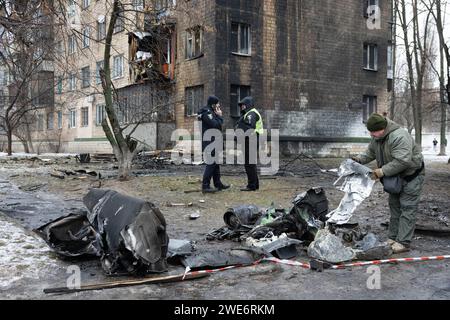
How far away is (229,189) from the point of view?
34.2 ft

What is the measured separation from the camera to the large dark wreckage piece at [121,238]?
14.0 feet

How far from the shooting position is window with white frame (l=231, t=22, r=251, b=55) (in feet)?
69.5

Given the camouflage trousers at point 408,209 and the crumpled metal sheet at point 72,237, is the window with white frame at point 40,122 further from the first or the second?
the camouflage trousers at point 408,209

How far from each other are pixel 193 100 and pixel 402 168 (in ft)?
56.5

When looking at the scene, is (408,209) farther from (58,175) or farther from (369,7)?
(369,7)

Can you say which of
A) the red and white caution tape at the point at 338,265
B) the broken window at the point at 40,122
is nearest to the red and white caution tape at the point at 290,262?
the red and white caution tape at the point at 338,265

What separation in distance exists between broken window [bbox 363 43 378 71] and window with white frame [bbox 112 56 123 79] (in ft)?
47.9

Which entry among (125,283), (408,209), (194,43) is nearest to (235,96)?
(194,43)

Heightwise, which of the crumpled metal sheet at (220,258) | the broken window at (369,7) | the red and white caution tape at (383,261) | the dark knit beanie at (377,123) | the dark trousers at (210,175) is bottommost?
the red and white caution tape at (383,261)

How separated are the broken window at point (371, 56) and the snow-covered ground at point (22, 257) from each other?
23.4 metres

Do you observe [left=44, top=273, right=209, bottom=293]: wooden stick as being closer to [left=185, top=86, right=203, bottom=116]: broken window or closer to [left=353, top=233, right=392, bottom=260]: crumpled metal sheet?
[left=353, top=233, right=392, bottom=260]: crumpled metal sheet

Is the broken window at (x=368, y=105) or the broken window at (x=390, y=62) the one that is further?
the broken window at (x=390, y=62)

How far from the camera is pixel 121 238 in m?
4.27
